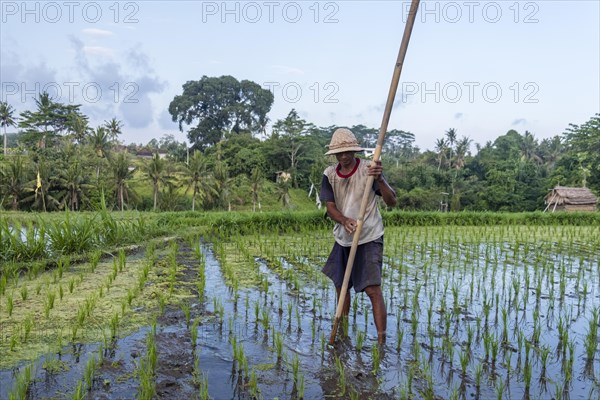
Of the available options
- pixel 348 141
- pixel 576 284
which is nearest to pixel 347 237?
pixel 348 141

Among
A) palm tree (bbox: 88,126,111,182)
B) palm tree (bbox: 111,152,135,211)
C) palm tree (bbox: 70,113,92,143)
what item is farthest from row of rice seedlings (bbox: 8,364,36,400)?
palm tree (bbox: 70,113,92,143)

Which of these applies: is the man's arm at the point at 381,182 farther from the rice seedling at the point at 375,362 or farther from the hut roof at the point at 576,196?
the hut roof at the point at 576,196

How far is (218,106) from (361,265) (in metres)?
48.2

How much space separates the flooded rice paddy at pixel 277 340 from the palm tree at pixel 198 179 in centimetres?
2492

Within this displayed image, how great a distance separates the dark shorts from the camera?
3.24 metres

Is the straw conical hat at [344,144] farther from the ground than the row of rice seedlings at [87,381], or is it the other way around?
the straw conical hat at [344,144]

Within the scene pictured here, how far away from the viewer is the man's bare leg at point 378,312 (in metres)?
3.18

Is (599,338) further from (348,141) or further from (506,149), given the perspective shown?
(506,149)

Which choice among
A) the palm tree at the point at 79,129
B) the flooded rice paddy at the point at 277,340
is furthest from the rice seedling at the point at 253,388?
the palm tree at the point at 79,129

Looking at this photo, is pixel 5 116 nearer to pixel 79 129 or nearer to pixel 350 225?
pixel 79 129

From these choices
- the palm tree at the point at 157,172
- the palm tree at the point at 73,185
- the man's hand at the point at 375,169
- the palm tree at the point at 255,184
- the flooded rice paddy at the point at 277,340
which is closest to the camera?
the flooded rice paddy at the point at 277,340

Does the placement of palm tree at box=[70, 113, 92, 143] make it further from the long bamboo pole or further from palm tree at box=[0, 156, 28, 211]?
the long bamboo pole

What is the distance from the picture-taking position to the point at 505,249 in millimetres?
8203

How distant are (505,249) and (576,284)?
3.18m
